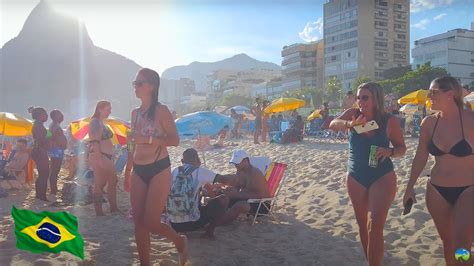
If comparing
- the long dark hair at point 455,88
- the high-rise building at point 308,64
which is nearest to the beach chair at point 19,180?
the long dark hair at point 455,88

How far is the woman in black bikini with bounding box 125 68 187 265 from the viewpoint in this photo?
121 inches

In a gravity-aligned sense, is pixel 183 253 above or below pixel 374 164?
below

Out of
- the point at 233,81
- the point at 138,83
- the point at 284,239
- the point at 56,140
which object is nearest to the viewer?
the point at 138,83

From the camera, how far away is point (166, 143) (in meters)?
3.14

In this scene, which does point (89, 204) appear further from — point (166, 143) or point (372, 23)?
point (372, 23)

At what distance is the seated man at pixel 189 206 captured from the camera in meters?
4.11

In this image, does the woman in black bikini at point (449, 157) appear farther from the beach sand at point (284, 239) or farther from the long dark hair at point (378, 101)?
the beach sand at point (284, 239)

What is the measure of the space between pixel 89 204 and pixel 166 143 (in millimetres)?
3698

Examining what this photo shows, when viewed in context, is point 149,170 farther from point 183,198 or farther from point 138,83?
point 183,198

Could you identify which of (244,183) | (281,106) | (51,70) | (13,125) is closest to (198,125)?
(244,183)

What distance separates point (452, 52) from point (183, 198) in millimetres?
85903

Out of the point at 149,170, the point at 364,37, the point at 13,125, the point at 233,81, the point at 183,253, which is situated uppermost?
the point at 364,37

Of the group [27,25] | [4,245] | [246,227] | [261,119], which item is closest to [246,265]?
[246,227]

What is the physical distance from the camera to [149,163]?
313 centimetres
